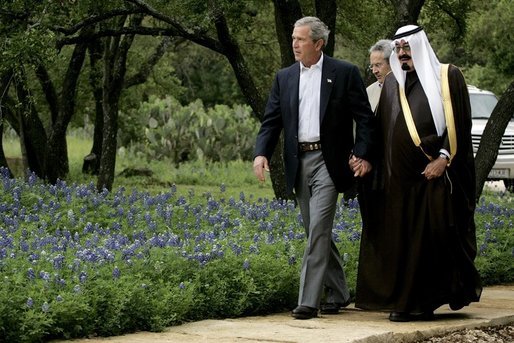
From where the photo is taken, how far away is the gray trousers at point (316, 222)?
9211mm

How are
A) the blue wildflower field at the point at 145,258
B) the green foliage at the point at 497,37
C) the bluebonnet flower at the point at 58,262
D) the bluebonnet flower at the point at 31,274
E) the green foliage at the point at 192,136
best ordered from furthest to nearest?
1. the green foliage at the point at 497,37
2. the green foliage at the point at 192,136
3. the bluebonnet flower at the point at 58,262
4. the bluebonnet flower at the point at 31,274
5. the blue wildflower field at the point at 145,258

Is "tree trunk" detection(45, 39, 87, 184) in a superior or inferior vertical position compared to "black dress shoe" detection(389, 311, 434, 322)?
superior

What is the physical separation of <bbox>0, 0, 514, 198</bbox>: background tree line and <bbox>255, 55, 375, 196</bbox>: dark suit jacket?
18.8 feet

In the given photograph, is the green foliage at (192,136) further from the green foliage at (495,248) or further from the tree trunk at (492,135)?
the green foliage at (495,248)

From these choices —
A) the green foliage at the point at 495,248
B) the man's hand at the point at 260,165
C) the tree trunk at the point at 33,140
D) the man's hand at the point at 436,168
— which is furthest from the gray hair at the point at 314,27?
the tree trunk at the point at 33,140

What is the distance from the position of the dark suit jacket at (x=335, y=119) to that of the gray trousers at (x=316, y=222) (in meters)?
0.06

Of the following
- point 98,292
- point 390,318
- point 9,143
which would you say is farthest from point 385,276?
point 9,143

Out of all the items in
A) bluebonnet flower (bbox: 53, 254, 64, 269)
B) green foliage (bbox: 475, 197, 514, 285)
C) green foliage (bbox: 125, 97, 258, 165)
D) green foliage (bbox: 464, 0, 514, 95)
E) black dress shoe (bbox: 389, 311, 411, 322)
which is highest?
green foliage (bbox: 464, 0, 514, 95)

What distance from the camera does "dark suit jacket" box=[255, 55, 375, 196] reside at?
930cm

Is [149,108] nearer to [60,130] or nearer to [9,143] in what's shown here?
[9,143]

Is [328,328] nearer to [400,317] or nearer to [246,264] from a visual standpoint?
[400,317]

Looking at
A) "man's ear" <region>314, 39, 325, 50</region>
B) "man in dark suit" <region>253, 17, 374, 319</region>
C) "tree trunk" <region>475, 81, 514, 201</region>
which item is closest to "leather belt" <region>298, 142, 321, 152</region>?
"man in dark suit" <region>253, 17, 374, 319</region>

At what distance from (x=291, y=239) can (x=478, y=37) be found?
2734cm

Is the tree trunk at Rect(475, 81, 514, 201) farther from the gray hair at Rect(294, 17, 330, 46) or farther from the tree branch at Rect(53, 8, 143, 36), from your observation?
the gray hair at Rect(294, 17, 330, 46)
